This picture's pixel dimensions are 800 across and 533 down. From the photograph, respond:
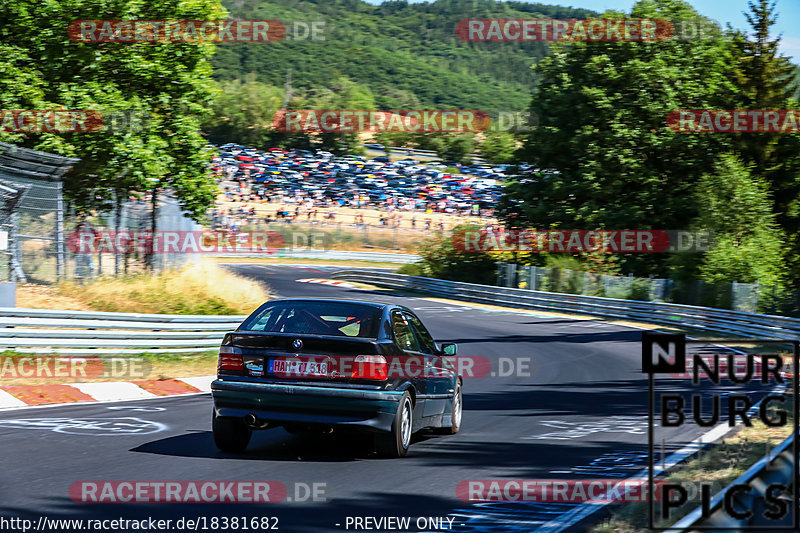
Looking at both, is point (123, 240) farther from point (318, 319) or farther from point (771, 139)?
point (771, 139)

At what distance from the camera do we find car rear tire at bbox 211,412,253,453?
828cm

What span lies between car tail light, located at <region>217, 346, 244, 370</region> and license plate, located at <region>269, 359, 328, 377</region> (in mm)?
321

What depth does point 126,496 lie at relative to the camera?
6.44 m

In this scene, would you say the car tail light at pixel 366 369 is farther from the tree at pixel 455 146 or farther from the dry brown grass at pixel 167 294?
the tree at pixel 455 146

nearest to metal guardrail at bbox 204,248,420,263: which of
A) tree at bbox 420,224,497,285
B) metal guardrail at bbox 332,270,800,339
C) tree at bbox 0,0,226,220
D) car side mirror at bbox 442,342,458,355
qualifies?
metal guardrail at bbox 332,270,800,339

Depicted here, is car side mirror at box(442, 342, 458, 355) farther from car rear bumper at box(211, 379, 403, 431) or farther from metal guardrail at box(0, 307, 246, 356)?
metal guardrail at box(0, 307, 246, 356)

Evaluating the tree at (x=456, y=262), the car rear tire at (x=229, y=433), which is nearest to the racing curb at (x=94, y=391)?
the car rear tire at (x=229, y=433)

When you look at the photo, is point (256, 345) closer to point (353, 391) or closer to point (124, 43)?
point (353, 391)

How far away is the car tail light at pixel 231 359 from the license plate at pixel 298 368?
0.32 metres

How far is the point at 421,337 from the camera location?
380 inches

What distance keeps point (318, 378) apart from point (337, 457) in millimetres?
877

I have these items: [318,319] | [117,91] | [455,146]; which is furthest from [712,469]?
[455,146]

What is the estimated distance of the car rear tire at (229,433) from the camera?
8281 millimetres

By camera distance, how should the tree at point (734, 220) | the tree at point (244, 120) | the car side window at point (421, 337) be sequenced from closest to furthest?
the car side window at point (421, 337), the tree at point (734, 220), the tree at point (244, 120)
